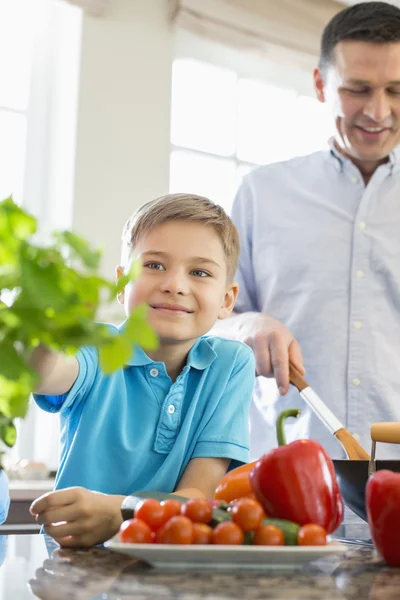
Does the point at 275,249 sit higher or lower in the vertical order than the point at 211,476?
higher

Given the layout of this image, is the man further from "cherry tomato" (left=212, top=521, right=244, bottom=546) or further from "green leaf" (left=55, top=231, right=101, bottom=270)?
"green leaf" (left=55, top=231, right=101, bottom=270)

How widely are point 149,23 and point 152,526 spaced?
294 centimetres

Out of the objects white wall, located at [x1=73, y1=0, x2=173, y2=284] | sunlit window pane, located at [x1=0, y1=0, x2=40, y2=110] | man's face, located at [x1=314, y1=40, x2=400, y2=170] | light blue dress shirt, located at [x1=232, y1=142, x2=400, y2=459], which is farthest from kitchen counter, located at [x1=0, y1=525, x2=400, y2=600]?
sunlit window pane, located at [x1=0, y1=0, x2=40, y2=110]

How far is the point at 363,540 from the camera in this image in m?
1.03

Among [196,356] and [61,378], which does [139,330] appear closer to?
Answer: [61,378]

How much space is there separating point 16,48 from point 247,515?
288cm

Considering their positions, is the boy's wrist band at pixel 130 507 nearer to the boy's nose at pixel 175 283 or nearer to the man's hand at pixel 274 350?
the boy's nose at pixel 175 283

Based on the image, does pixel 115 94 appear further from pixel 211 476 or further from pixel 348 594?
pixel 348 594

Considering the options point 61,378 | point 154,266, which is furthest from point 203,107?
point 61,378

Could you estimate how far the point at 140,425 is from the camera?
123 centimetres

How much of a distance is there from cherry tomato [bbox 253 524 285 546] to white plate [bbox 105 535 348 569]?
1cm

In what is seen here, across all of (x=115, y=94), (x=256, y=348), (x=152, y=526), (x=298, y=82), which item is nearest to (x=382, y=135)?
(x=256, y=348)

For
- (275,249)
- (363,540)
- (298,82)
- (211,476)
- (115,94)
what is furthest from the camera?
(298,82)

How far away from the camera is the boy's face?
1.27m
